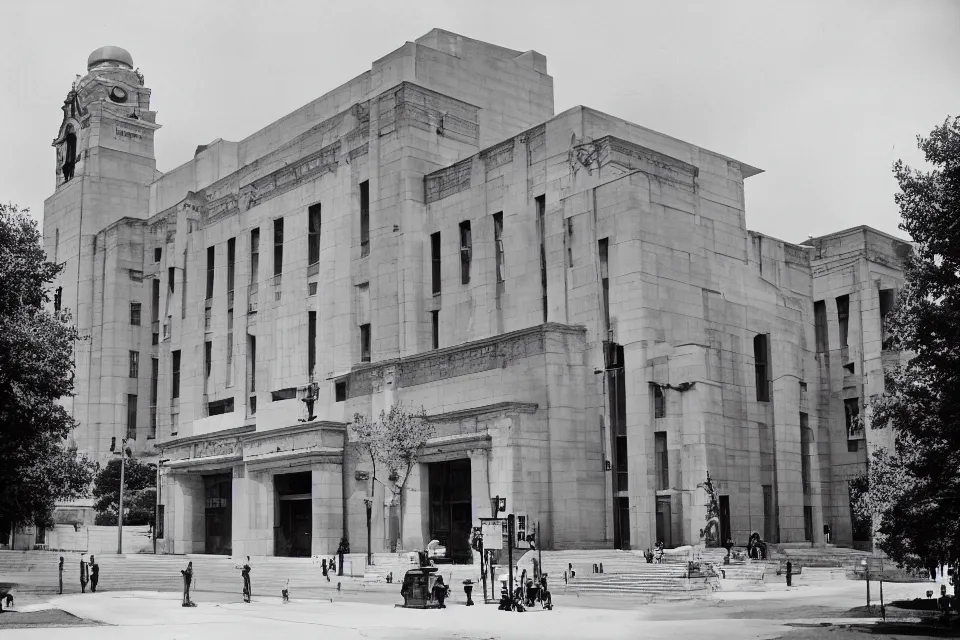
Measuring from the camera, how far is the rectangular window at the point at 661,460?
55.2 metres

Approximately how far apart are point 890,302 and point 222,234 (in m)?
46.4

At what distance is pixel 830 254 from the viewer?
74.1 m

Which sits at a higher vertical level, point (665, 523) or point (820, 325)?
point (820, 325)

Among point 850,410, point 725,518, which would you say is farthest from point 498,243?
point 850,410

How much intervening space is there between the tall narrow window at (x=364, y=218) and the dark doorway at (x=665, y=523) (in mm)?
25098

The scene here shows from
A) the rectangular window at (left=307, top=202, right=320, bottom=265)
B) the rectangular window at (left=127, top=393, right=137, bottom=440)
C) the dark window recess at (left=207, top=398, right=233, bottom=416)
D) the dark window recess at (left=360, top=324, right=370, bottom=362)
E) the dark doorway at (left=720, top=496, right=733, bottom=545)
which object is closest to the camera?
the dark doorway at (left=720, top=496, right=733, bottom=545)

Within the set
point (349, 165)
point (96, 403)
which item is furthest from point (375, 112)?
point (96, 403)

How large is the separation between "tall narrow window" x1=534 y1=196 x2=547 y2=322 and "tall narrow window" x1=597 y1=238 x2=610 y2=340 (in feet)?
12.1

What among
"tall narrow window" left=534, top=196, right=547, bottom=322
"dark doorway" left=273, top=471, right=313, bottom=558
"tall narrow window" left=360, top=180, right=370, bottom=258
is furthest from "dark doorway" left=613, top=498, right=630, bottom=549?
"tall narrow window" left=360, top=180, right=370, bottom=258

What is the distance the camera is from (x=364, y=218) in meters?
69.9

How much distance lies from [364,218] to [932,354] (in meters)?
47.2

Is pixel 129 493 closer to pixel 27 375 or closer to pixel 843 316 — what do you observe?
pixel 27 375

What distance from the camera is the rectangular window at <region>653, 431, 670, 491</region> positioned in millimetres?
55250

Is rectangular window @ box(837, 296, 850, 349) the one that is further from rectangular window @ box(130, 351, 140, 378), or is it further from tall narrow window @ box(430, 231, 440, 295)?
rectangular window @ box(130, 351, 140, 378)
